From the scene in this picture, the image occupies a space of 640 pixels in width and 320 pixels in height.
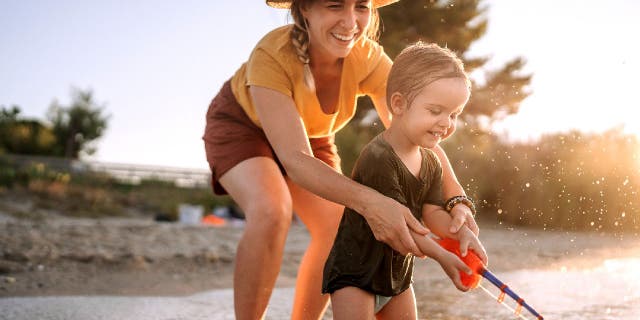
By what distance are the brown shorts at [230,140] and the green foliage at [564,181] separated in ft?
26.2

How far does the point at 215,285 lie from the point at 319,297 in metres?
2.68

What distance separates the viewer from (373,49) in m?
2.92

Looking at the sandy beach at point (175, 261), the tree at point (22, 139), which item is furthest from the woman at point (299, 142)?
the tree at point (22, 139)

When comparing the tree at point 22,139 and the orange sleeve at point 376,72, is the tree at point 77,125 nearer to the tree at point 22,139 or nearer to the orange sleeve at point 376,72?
the tree at point 22,139

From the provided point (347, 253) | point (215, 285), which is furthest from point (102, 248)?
point (347, 253)

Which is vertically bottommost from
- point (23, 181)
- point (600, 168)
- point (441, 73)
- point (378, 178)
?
point (23, 181)

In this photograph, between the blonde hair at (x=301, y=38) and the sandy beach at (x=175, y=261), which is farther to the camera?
the sandy beach at (x=175, y=261)

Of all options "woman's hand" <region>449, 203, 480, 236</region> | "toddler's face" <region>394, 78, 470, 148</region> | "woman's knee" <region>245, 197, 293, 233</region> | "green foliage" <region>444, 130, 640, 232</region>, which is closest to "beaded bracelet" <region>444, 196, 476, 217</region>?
"woman's hand" <region>449, 203, 480, 236</region>

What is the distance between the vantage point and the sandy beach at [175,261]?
16.1 feet

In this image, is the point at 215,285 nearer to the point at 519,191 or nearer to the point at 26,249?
the point at 26,249

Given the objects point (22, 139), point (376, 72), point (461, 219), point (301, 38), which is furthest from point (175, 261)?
point (22, 139)

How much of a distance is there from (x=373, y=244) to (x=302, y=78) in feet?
2.49

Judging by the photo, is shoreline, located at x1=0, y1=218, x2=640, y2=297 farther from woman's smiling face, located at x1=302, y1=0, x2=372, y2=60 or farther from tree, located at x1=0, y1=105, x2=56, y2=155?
tree, located at x1=0, y1=105, x2=56, y2=155

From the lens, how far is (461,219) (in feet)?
7.71
